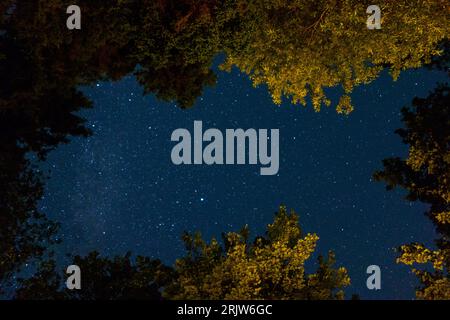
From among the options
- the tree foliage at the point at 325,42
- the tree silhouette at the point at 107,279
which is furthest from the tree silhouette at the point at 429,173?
the tree silhouette at the point at 107,279

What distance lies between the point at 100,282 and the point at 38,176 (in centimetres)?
713

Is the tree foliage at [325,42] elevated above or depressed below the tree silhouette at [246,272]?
above

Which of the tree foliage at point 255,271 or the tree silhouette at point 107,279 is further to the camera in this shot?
the tree silhouette at point 107,279

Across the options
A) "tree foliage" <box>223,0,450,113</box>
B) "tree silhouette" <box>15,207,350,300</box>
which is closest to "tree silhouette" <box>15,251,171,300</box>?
"tree silhouette" <box>15,207,350,300</box>

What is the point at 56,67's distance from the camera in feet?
79.0

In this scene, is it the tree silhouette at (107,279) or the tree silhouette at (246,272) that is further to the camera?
the tree silhouette at (107,279)

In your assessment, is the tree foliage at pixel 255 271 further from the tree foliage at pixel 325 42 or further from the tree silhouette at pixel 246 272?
the tree foliage at pixel 325 42

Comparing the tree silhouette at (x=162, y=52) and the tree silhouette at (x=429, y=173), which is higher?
the tree silhouette at (x=162, y=52)

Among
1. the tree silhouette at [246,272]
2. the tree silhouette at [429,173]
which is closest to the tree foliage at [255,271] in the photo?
the tree silhouette at [246,272]

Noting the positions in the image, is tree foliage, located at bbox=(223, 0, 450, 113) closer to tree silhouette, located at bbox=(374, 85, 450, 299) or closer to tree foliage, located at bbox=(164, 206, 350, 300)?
tree silhouette, located at bbox=(374, 85, 450, 299)

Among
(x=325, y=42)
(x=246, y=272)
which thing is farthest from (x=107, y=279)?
(x=325, y=42)

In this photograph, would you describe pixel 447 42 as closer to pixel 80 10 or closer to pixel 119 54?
pixel 119 54

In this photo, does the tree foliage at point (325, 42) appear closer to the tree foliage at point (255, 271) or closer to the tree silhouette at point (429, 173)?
the tree silhouette at point (429, 173)
